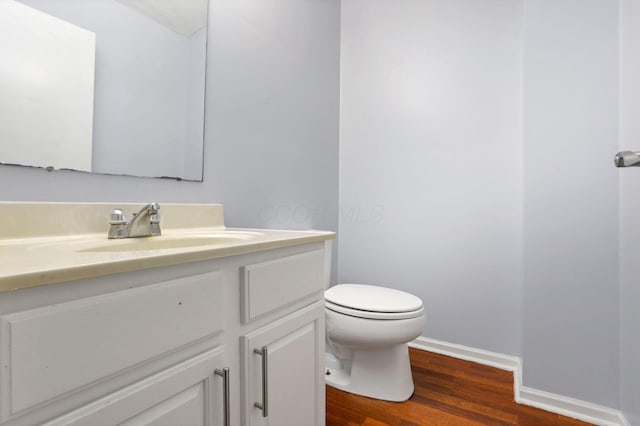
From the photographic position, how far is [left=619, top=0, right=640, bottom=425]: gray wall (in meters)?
1.10

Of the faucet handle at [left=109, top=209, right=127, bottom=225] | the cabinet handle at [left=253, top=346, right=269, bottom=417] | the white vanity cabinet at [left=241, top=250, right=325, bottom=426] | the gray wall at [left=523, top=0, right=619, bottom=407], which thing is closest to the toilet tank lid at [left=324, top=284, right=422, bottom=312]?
the white vanity cabinet at [left=241, top=250, right=325, bottom=426]

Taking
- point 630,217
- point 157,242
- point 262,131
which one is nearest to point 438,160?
point 630,217

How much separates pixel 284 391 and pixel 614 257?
53.6 inches

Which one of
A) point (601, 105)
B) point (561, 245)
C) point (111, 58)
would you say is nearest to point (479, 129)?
point (601, 105)

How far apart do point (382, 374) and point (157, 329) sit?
3.84 ft

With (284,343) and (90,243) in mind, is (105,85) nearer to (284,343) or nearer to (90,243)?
(90,243)

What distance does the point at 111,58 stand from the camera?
0.98 m

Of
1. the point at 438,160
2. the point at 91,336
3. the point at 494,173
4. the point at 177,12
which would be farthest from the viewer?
the point at 438,160

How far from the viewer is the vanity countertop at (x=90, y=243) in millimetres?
428

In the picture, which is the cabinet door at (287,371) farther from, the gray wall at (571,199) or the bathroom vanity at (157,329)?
the gray wall at (571,199)

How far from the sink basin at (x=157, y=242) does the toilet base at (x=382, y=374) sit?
Result: 0.87 m

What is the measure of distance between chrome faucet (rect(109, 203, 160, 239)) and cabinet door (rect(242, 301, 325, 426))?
0.48m

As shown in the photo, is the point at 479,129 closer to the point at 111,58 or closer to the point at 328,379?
the point at 328,379

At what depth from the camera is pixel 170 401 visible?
57 centimetres
